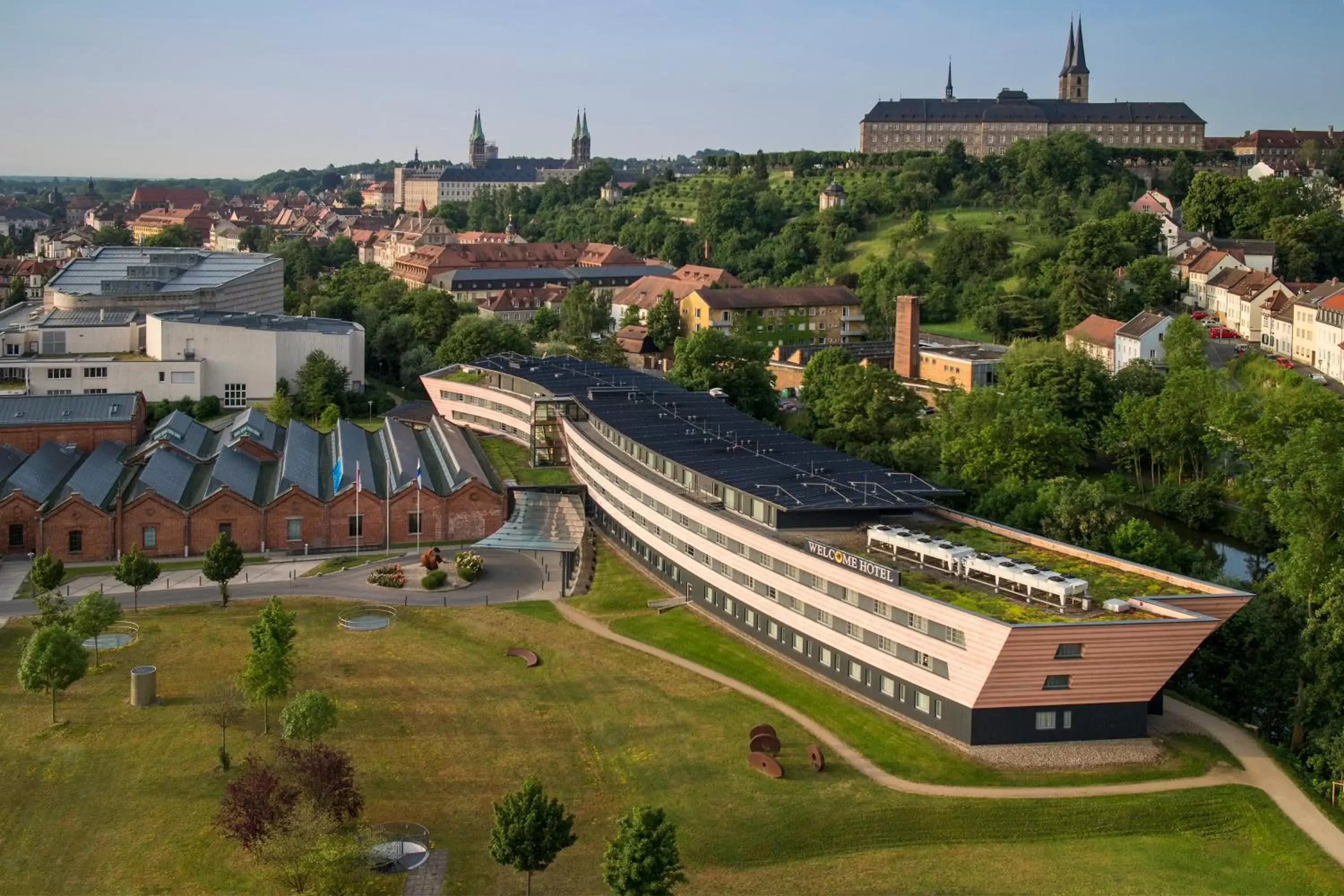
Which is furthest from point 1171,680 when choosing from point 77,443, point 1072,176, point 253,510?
point 1072,176

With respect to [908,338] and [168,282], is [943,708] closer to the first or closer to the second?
[908,338]

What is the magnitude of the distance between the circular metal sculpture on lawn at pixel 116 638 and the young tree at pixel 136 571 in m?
1.86

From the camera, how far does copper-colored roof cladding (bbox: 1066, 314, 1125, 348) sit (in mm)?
100938

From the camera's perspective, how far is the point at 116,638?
Answer: 50.1m

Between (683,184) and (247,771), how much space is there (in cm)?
15950

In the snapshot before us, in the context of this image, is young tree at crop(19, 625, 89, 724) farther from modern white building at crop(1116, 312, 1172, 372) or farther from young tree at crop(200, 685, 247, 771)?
modern white building at crop(1116, 312, 1172, 372)

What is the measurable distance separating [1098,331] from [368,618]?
67455mm

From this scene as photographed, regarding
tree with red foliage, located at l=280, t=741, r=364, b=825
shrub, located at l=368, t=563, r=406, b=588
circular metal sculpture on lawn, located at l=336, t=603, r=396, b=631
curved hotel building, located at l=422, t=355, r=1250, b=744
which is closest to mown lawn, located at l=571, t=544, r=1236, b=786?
curved hotel building, located at l=422, t=355, r=1250, b=744

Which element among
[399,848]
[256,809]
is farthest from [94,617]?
[399,848]

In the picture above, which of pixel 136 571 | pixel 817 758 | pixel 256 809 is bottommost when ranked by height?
pixel 817 758

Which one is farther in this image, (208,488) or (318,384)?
(318,384)

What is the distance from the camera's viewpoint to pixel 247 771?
37906 mm

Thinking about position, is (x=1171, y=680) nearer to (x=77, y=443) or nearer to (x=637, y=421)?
(x=637, y=421)

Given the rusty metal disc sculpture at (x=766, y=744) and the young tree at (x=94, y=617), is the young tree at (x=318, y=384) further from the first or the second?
the rusty metal disc sculpture at (x=766, y=744)
